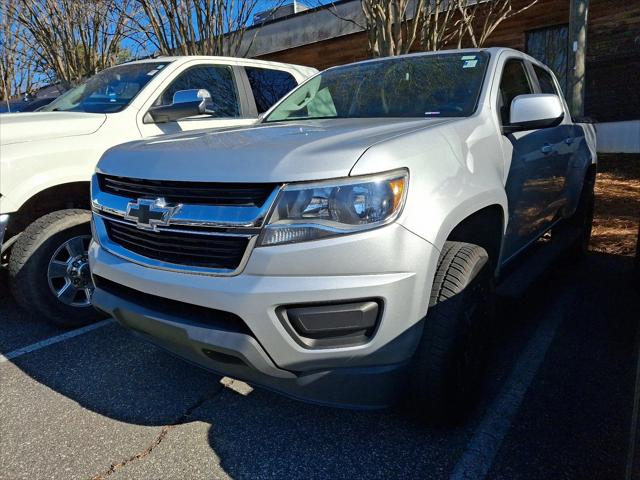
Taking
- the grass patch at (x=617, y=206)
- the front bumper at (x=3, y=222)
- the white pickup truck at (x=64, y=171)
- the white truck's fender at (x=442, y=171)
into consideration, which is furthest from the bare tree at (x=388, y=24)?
the front bumper at (x=3, y=222)

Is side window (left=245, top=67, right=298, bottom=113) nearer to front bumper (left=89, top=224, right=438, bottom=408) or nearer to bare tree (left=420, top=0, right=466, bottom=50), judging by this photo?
bare tree (left=420, top=0, right=466, bottom=50)

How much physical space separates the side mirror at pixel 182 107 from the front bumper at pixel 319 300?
2.09m

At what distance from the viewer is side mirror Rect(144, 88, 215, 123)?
12.4 feet

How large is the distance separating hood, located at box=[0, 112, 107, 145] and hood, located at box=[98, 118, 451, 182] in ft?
3.44

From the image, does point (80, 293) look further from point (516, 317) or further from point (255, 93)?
point (516, 317)

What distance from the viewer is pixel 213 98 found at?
4.81m

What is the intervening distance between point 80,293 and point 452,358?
9.18 ft

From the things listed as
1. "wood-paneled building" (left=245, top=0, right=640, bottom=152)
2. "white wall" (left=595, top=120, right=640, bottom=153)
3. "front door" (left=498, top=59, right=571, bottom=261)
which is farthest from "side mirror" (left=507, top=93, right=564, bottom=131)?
"white wall" (left=595, top=120, right=640, bottom=153)

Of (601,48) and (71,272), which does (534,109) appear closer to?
(71,272)

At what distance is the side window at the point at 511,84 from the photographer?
122 inches

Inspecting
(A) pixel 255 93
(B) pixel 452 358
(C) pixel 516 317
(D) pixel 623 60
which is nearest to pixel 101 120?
(A) pixel 255 93

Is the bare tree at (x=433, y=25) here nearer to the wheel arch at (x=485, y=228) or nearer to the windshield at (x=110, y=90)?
the windshield at (x=110, y=90)

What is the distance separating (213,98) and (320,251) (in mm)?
3452

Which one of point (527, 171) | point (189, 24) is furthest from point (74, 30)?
point (527, 171)
